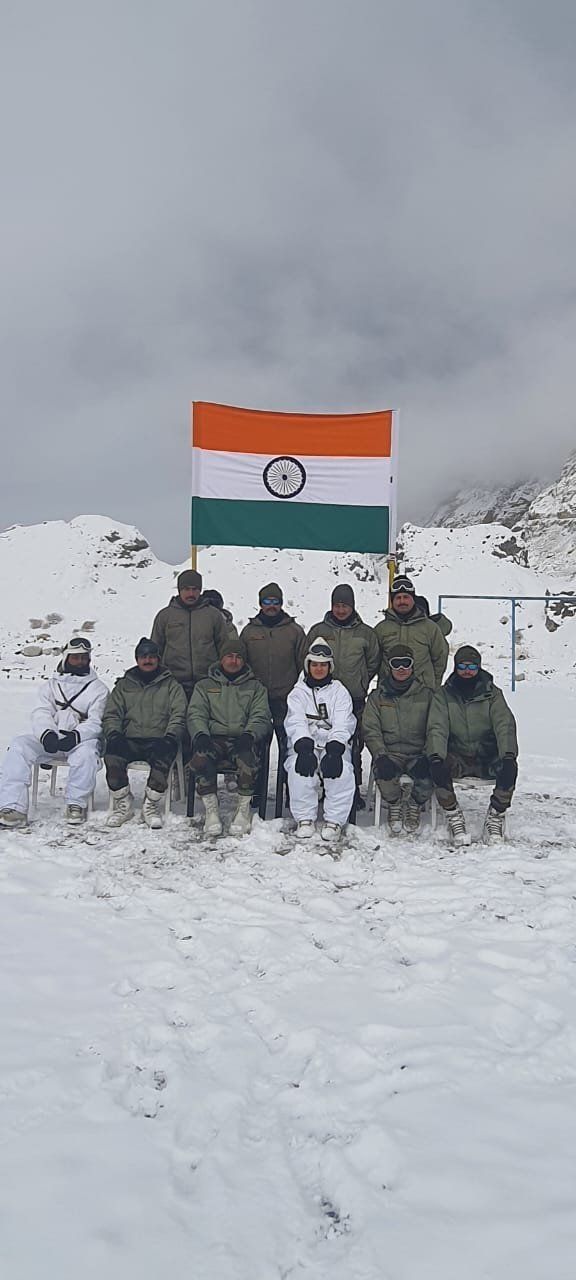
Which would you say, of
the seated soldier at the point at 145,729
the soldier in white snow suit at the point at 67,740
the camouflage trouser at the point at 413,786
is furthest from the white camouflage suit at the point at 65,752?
the camouflage trouser at the point at 413,786

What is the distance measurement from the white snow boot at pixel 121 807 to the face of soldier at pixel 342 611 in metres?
2.15

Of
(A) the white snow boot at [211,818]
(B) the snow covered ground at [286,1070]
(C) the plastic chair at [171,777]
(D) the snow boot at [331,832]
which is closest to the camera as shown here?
(B) the snow covered ground at [286,1070]

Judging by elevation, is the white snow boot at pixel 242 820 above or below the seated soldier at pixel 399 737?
below

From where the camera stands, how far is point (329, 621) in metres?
5.89

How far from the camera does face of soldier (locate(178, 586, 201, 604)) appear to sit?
593 cm

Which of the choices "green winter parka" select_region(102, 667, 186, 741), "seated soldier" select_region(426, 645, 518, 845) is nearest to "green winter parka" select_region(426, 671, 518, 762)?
"seated soldier" select_region(426, 645, 518, 845)

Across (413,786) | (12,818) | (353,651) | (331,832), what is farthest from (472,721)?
(12,818)

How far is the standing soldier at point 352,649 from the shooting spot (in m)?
5.74

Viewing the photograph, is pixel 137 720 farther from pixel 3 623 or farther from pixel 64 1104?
pixel 3 623

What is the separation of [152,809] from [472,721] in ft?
8.20

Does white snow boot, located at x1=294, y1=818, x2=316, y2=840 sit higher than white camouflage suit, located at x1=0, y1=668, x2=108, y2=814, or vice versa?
white camouflage suit, located at x1=0, y1=668, x2=108, y2=814

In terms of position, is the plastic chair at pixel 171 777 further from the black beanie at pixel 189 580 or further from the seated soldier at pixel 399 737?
the seated soldier at pixel 399 737

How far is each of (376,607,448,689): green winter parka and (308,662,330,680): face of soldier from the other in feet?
2.12

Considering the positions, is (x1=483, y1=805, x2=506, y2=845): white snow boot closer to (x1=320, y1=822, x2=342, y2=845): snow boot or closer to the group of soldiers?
the group of soldiers
